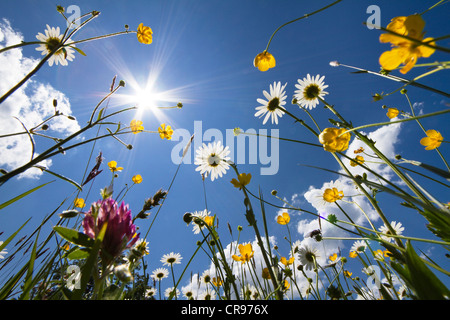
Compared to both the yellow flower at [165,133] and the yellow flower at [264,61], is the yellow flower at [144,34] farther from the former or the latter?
the yellow flower at [264,61]

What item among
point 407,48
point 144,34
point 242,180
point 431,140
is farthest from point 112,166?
point 431,140

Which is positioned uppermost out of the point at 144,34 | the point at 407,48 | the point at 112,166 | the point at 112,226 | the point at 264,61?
the point at 144,34

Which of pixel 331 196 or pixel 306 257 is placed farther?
pixel 306 257

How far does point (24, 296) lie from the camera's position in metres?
0.61

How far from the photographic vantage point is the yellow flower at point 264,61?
1.53 meters

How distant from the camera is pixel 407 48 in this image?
0.51 meters

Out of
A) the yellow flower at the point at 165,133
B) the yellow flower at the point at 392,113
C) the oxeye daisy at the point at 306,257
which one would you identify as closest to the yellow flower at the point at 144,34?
the yellow flower at the point at 165,133

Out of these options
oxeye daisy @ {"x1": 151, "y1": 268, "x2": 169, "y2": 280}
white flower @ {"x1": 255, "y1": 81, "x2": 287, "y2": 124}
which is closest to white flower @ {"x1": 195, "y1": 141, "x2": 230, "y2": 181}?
white flower @ {"x1": 255, "y1": 81, "x2": 287, "y2": 124}

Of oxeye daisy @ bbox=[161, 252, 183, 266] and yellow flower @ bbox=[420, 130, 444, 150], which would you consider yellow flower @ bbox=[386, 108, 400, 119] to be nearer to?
yellow flower @ bbox=[420, 130, 444, 150]

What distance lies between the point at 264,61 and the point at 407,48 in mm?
1150

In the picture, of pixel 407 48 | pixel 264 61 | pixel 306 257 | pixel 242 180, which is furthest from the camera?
pixel 306 257

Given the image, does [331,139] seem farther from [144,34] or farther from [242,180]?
[144,34]
